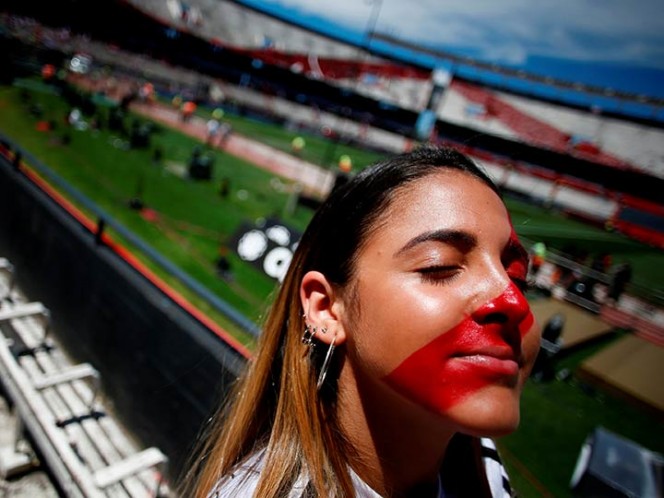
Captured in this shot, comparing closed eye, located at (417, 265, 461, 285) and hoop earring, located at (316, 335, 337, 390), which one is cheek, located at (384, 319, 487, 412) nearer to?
closed eye, located at (417, 265, 461, 285)

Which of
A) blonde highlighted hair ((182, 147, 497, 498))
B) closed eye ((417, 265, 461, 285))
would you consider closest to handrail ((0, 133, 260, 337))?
blonde highlighted hair ((182, 147, 497, 498))

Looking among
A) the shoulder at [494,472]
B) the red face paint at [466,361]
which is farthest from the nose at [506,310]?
the shoulder at [494,472]

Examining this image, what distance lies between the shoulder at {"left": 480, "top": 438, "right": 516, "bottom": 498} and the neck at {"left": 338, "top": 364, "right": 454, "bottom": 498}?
0.31 m

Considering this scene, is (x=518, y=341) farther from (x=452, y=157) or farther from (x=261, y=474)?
(x=261, y=474)

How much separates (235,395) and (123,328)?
2574 mm

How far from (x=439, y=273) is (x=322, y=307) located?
0.37 meters

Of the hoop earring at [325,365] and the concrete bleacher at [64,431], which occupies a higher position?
the hoop earring at [325,365]

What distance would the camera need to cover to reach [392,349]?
104 cm

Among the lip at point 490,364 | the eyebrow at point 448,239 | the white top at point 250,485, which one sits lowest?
the white top at point 250,485

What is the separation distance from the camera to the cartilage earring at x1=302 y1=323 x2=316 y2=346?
1.25 m

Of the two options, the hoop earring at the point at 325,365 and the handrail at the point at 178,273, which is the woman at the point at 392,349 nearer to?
the hoop earring at the point at 325,365

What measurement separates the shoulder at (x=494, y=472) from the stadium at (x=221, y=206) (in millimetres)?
817

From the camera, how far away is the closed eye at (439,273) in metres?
1.05

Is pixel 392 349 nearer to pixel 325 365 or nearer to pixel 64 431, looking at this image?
pixel 325 365
